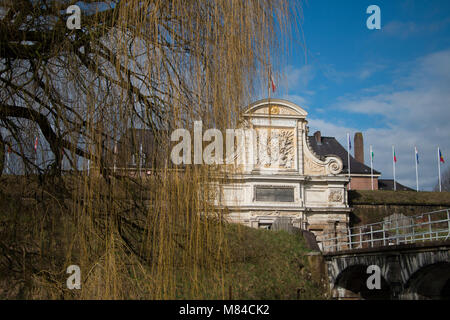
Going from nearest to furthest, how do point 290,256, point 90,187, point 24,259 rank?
point 90,187 < point 24,259 < point 290,256

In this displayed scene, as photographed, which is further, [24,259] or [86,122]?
[24,259]

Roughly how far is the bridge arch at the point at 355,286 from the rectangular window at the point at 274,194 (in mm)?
5671

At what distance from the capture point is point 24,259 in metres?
3.46

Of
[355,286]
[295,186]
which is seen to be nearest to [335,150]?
[295,186]

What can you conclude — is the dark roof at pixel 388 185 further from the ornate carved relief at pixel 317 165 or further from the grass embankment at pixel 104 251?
the grass embankment at pixel 104 251

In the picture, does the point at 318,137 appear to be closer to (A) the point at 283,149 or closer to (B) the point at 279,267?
(A) the point at 283,149

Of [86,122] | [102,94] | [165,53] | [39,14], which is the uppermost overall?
[39,14]

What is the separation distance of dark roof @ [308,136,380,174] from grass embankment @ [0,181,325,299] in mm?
30640

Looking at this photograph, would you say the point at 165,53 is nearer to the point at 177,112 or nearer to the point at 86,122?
the point at 177,112

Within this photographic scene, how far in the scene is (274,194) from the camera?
22828 millimetres

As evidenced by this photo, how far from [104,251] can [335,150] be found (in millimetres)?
32227

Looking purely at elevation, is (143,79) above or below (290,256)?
above
